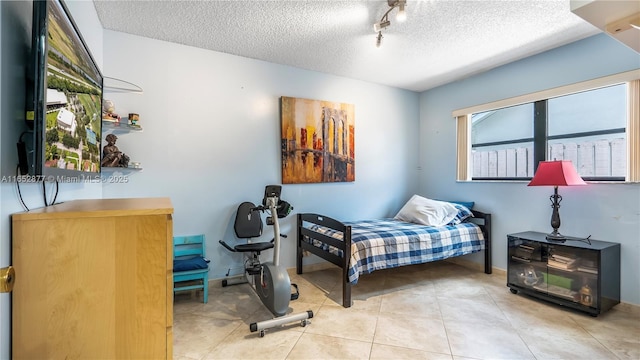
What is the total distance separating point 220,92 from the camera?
3082mm

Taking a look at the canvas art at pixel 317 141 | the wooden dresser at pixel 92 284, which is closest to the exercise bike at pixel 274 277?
the canvas art at pixel 317 141

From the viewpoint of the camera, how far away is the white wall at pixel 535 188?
250 cm

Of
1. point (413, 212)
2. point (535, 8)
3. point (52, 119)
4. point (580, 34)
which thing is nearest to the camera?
point (52, 119)

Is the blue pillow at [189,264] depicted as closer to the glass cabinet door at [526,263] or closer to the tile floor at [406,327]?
Result: the tile floor at [406,327]

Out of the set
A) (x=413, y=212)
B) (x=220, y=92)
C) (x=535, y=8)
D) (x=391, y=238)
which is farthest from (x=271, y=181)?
(x=535, y=8)

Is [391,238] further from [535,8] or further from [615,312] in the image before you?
[535,8]

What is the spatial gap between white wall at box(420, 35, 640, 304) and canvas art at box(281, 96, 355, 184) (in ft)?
4.39

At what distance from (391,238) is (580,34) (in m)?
2.54

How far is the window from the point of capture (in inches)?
102

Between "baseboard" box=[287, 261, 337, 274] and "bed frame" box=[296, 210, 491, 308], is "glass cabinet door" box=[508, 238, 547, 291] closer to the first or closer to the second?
"bed frame" box=[296, 210, 491, 308]

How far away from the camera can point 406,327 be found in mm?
2223

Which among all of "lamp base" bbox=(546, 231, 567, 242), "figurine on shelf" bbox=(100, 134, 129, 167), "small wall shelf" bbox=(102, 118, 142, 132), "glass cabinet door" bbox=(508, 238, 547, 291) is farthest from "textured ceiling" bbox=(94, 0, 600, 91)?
"glass cabinet door" bbox=(508, 238, 547, 291)

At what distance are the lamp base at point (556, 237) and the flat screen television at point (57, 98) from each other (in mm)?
3598

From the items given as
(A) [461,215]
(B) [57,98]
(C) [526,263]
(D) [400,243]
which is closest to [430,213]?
(A) [461,215]
